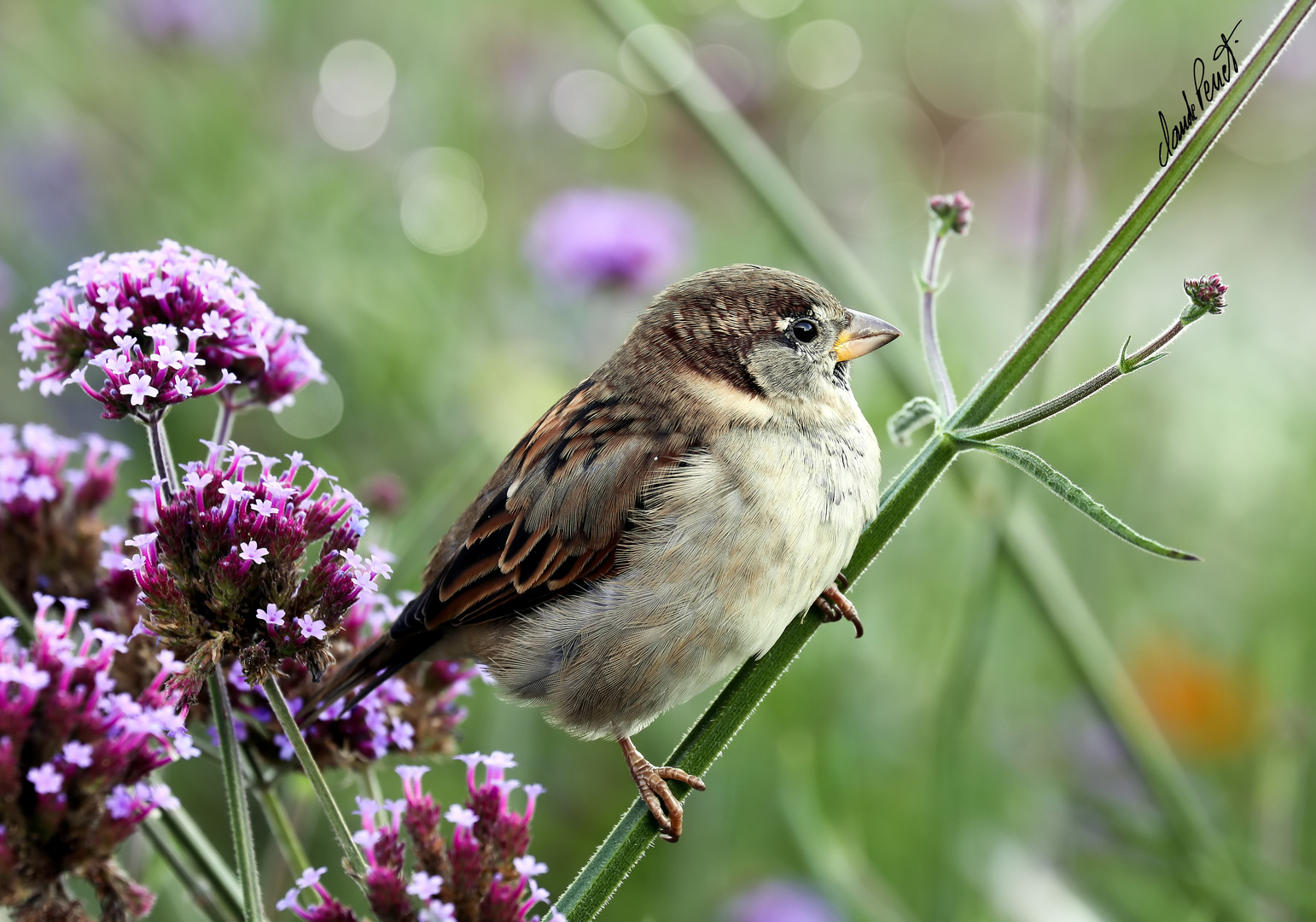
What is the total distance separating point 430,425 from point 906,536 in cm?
183

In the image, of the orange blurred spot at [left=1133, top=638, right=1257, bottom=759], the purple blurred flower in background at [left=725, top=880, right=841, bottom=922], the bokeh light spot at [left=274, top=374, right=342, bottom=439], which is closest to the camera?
the purple blurred flower in background at [left=725, top=880, right=841, bottom=922]

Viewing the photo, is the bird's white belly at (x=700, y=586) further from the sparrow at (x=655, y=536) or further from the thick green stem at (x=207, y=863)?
the thick green stem at (x=207, y=863)

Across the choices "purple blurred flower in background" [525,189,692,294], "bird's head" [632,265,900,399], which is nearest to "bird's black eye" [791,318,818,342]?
"bird's head" [632,265,900,399]

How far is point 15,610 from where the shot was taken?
1771 millimetres

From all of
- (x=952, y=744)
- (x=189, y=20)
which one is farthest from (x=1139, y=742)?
(x=189, y=20)

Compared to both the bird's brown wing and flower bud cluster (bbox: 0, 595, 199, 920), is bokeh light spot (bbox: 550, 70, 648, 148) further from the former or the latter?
flower bud cluster (bbox: 0, 595, 199, 920)

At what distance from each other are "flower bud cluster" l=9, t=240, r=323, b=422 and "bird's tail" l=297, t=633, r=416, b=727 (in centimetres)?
45

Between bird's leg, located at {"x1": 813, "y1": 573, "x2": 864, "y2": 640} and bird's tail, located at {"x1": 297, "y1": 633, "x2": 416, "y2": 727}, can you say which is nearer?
bird's tail, located at {"x1": 297, "y1": 633, "x2": 416, "y2": 727}

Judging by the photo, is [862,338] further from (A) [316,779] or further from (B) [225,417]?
(A) [316,779]

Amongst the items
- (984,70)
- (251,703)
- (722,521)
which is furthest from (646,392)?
(984,70)

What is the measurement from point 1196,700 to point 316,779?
3.59m

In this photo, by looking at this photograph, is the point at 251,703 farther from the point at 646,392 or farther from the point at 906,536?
the point at 906,536

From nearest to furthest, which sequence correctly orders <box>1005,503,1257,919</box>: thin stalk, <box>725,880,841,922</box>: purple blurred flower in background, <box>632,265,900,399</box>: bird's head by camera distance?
<box>632,265,900,399</box>: bird's head
<box>1005,503,1257,919</box>: thin stalk
<box>725,880,841,922</box>: purple blurred flower in background

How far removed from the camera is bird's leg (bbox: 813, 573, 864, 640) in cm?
224
